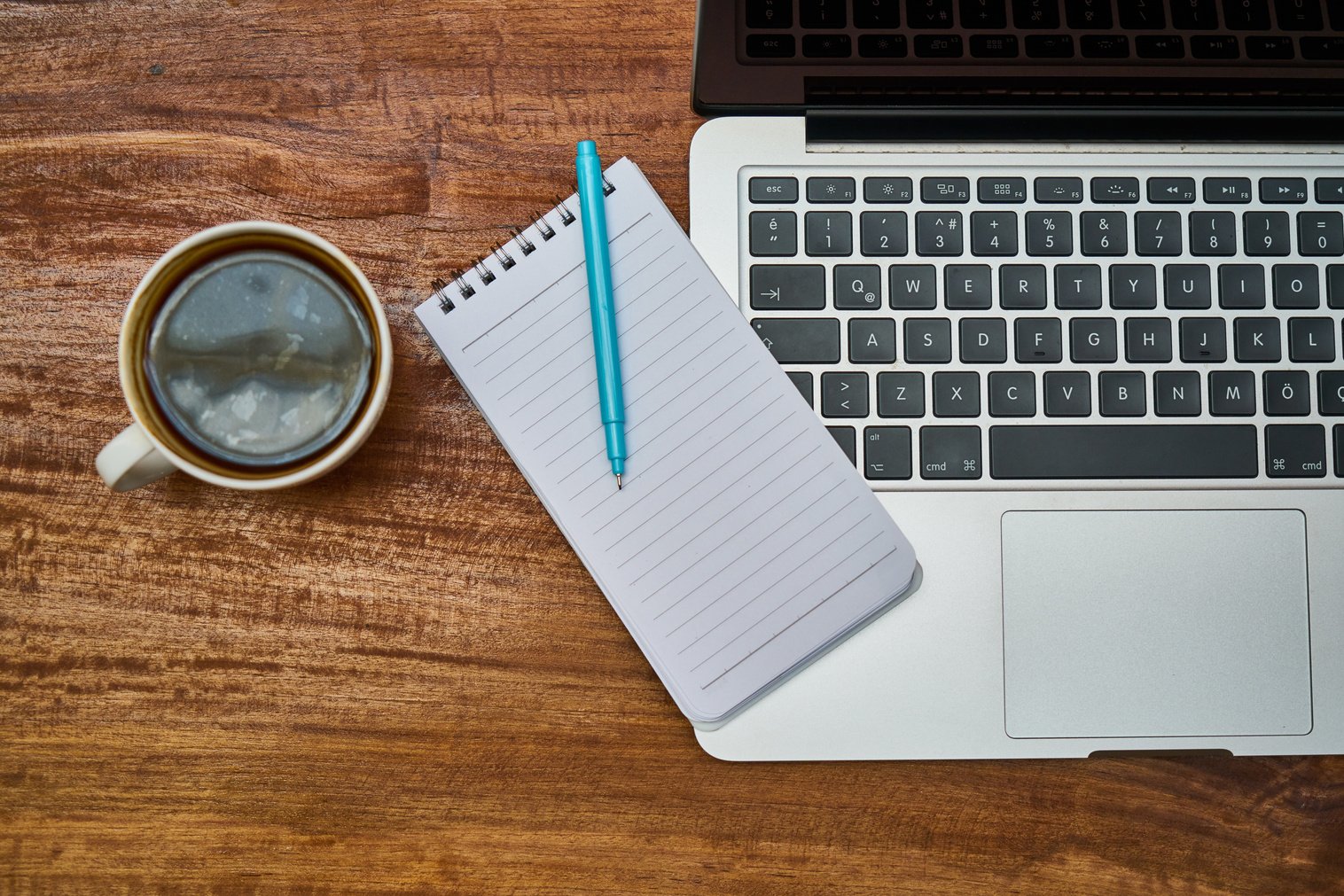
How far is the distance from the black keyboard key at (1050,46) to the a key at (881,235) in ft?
0.40

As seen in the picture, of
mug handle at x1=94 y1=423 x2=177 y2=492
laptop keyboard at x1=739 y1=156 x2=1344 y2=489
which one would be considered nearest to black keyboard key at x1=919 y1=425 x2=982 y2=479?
laptop keyboard at x1=739 y1=156 x2=1344 y2=489

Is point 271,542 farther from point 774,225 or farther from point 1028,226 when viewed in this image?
point 1028,226

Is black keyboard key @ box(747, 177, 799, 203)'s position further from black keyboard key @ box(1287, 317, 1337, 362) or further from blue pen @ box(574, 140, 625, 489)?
black keyboard key @ box(1287, 317, 1337, 362)

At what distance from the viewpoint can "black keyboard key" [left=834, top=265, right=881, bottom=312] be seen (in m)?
0.52

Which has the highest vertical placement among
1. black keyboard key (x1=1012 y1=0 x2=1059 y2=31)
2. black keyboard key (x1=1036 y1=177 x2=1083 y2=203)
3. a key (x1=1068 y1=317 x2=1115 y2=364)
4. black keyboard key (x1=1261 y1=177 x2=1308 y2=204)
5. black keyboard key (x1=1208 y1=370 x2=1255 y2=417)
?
black keyboard key (x1=1012 y1=0 x2=1059 y2=31)

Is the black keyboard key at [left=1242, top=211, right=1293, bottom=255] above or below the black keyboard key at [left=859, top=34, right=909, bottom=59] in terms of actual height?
below

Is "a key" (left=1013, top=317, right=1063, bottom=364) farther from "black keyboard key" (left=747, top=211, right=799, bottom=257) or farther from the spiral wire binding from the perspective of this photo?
the spiral wire binding

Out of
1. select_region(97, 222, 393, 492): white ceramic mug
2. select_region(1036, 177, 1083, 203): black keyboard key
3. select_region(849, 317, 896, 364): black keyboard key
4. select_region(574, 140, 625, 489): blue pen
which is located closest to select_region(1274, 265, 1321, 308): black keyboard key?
select_region(1036, 177, 1083, 203): black keyboard key

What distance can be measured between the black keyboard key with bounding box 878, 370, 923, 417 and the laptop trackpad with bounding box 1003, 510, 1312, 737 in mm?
82

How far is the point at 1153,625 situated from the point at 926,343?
20 cm

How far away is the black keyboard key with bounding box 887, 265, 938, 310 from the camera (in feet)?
1.69

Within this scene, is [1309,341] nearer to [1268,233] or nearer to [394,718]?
[1268,233]

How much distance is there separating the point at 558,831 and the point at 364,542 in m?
0.20

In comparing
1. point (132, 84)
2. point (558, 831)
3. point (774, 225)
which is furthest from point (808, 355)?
point (132, 84)
